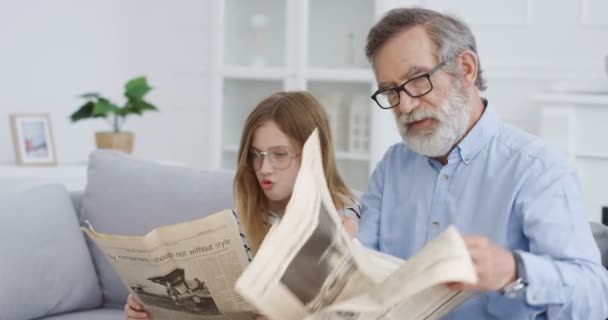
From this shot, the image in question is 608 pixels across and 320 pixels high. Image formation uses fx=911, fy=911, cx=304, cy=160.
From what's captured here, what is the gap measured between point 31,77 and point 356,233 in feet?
8.81

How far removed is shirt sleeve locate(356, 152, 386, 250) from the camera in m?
1.64

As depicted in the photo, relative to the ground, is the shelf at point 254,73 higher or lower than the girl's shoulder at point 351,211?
higher

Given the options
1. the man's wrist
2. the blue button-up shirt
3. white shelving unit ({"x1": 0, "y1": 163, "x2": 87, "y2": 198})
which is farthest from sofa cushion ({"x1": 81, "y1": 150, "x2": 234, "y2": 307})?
the man's wrist

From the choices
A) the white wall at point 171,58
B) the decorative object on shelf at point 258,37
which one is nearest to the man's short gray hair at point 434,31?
the white wall at point 171,58

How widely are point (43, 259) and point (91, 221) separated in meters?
0.20

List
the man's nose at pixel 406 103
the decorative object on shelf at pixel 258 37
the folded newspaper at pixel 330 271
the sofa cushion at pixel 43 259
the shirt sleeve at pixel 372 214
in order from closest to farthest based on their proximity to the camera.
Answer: the folded newspaper at pixel 330 271
the man's nose at pixel 406 103
the shirt sleeve at pixel 372 214
the sofa cushion at pixel 43 259
the decorative object on shelf at pixel 258 37

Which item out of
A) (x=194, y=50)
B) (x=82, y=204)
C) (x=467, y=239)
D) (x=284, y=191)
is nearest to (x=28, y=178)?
(x=82, y=204)

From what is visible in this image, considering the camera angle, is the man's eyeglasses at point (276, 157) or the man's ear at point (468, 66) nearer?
the man's ear at point (468, 66)

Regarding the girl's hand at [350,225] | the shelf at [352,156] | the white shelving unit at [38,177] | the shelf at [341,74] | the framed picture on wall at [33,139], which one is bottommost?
the shelf at [352,156]

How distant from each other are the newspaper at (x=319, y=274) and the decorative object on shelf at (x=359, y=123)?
2711mm

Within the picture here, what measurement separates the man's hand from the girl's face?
2.85ft

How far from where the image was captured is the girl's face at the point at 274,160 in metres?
1.99

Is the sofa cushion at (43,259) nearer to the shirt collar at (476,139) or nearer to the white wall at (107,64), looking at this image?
the shirt collar at (476,139)

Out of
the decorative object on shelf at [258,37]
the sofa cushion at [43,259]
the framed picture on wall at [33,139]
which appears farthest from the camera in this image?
the decorative object on shelf at [258,37]
